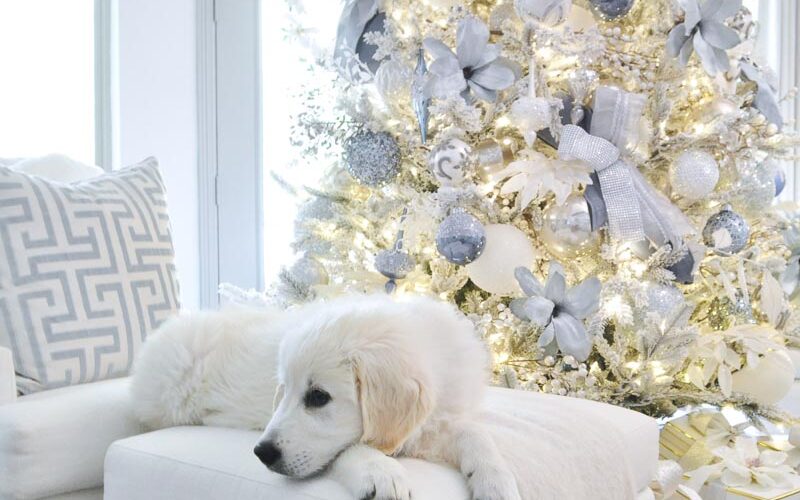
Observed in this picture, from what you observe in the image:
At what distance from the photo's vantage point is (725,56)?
2.13 metres

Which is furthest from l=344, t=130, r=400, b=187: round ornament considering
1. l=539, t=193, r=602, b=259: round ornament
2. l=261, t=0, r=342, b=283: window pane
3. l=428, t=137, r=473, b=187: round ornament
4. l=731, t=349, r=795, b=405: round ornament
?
l=261, t=0, r=342, b=283: window pane

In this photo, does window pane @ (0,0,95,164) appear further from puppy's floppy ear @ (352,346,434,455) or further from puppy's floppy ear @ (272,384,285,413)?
puppy's floppy ear @ (352,346,434,455)

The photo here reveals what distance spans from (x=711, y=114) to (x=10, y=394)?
1.82 meters

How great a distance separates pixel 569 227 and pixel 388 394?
1.07 meters

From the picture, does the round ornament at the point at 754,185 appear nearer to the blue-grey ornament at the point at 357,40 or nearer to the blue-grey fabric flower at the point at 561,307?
the blue-grey fabric flower at the point at 561,307

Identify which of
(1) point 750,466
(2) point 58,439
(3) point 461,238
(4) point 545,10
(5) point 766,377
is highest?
(4) point 545,10

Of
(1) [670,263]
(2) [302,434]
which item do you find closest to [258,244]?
(1) [670,263]

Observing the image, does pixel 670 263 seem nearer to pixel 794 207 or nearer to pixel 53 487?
pixel 794 207

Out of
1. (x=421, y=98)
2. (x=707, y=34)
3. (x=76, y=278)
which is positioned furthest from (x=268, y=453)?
(x=707, y=34)

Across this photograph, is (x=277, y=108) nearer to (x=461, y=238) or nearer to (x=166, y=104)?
(x=166, y=104)

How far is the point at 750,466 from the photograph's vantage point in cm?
202

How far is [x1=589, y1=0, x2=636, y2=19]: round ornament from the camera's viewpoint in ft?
6.91

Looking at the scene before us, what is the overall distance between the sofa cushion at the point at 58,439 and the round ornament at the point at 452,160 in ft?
3.22

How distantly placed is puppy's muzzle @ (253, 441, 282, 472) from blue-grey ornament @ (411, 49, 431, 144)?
1184 mm
